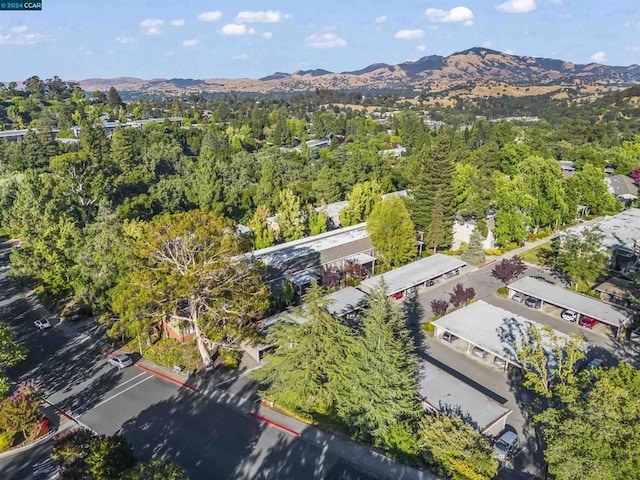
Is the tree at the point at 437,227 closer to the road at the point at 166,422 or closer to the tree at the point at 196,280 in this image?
the tree at the point at 196,280

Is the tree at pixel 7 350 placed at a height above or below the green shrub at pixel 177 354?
above

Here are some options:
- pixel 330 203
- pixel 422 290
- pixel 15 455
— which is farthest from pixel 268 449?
pixel 330 203

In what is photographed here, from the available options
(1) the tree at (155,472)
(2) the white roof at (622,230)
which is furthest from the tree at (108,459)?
(2) the white roof at (622,230)

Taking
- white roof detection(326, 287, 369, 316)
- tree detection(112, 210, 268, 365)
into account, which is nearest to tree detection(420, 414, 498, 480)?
tree detection(112, 210, 268, 365)

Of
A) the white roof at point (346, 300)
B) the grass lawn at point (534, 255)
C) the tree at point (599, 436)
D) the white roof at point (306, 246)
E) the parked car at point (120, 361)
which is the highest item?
the tree at point (599, 436)

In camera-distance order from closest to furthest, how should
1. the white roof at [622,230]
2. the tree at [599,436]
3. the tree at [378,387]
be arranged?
the tree at [599,436] → the tree at [378,387] → the white roof at [622,230]

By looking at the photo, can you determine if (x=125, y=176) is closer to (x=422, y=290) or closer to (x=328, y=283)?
(x=328, y=283)
